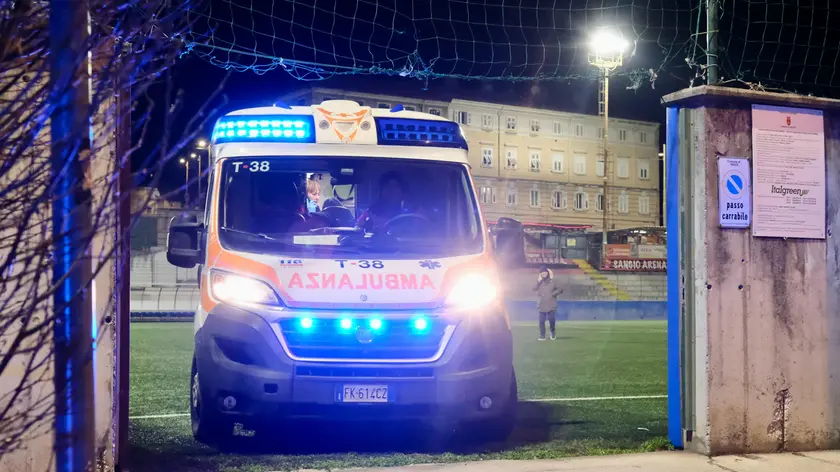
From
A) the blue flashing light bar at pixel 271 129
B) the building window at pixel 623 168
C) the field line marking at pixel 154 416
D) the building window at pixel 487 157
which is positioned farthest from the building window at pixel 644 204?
the blue flashing light bar at pixel 271 129

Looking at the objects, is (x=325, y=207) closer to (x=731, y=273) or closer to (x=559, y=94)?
(x=731, y=273)

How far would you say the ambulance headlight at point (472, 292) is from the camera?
6676 millimetres

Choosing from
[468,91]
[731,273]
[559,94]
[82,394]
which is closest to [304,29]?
[731,273]

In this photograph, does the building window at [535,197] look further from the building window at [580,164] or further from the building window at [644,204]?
the building window at [644,204]

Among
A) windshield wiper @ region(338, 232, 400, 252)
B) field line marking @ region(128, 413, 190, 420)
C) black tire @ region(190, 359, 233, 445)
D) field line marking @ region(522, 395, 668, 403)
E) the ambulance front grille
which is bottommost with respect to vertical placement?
field line marking @ region(522, 395, 668, 403)

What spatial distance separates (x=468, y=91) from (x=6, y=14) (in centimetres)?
3575

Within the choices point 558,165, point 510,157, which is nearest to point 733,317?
point 510,157

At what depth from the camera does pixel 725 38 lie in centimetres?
898

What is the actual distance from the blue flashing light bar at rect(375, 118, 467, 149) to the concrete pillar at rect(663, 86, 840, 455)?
5.75 ft

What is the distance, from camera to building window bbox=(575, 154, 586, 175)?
4988 centimetres

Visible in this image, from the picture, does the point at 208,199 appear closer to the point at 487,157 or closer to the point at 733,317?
the point at 733,317

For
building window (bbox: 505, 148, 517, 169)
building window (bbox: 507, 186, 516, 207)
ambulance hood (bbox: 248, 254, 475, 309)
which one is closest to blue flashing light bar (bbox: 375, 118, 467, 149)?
ambulance hood (bbox: 248, 254, 475, 309)

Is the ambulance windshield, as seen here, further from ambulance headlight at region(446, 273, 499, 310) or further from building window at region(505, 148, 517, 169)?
building window at region(505, 148, 517, 169)

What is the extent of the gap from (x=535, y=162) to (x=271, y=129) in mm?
41353
